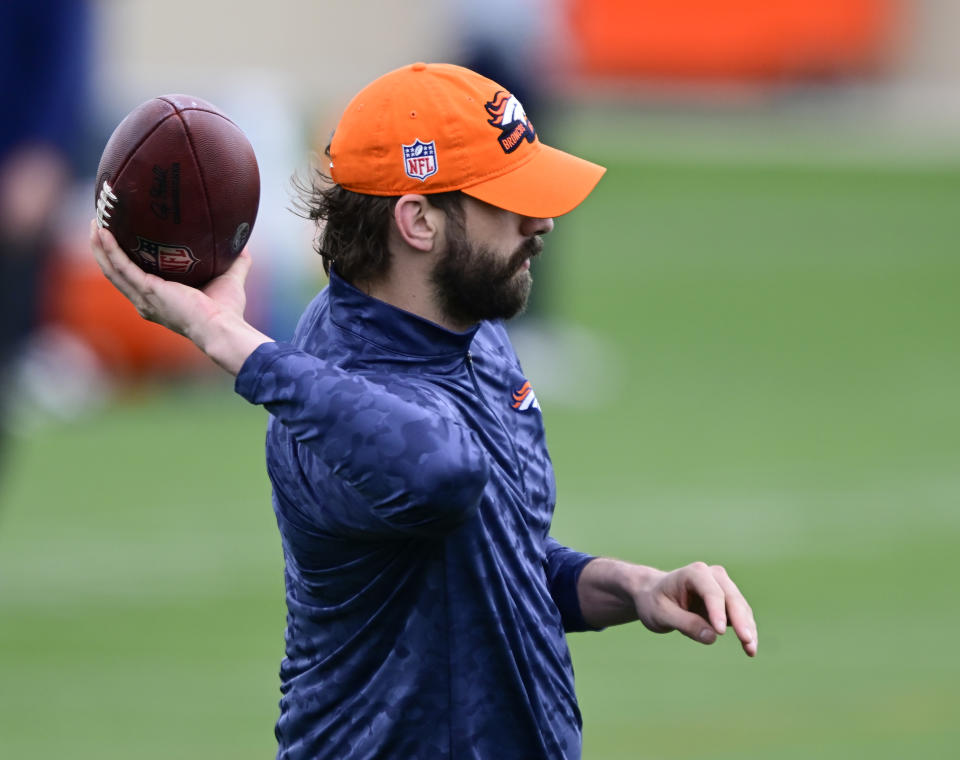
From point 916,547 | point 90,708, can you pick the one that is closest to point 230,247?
point 90,708

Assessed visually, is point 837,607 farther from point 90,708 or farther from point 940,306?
point 940,306

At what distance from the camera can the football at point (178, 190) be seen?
302 cm

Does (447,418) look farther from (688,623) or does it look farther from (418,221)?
(688,623)

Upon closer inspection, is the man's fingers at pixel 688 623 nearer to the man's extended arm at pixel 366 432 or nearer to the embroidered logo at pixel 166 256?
the man's extended arm at pixel 366 432

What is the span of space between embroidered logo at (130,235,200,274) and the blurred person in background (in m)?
4.38

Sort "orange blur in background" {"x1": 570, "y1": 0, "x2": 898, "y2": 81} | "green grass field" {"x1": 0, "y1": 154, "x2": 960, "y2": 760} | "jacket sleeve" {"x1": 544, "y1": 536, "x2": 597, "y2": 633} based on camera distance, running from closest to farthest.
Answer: "jacket sleeve" {"x1": 544, "y1": 536, "x2": 597, "y2": 633}
"green grass field" {"x1": 0, "y1": 154, "x2": 960, "y2": 760}
"orange blur in background" {"x1": 570, "y1": 0, "x2": 898, "y2": 81}

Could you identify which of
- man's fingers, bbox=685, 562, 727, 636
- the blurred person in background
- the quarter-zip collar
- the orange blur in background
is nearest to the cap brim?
the quarter-zip collar

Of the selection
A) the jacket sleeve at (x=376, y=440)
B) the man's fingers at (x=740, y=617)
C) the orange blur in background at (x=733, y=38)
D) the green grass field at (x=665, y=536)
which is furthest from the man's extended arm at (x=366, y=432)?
the orange blur in background at (x=733, y=38)

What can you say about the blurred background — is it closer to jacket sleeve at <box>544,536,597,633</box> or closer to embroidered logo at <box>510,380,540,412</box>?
jacket sleeve at <box>544,536,597,633</box>

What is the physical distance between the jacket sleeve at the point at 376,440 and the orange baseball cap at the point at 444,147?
0.42 m

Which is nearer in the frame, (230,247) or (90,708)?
(230,247)

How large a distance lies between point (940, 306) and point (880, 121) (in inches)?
600

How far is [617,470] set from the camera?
36.7ft

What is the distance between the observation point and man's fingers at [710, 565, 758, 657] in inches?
115
